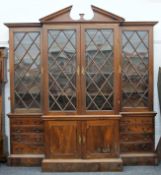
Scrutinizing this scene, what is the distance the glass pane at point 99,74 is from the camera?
4.73 metres

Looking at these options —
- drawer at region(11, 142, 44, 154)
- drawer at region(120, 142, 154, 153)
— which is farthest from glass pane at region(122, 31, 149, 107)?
drawer at region(11, 142, 44, 154)

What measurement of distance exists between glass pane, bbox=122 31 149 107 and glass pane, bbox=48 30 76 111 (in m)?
0.77

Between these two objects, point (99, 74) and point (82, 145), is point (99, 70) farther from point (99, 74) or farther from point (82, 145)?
point (82, 145)

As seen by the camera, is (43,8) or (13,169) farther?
(43,8)

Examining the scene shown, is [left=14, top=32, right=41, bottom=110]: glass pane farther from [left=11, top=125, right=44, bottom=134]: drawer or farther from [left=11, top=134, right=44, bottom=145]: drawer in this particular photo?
[left=11, top=134, right=44, bottom=145]: drawer

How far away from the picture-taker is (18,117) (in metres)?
4.92

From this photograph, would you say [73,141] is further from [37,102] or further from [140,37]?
[140,37]

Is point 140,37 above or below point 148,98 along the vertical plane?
above

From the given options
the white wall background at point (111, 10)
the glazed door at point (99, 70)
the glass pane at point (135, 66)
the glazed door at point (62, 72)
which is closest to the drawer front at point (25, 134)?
the glazed door at point (62, 72)

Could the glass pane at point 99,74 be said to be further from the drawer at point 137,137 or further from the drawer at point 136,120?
the drawer at point 137,137

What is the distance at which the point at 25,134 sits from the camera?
4.94m

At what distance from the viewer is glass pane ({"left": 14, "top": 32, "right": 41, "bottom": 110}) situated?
4887 mm

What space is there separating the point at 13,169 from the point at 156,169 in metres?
2.05

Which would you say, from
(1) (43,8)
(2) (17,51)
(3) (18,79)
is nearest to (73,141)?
(3) (18,79)
